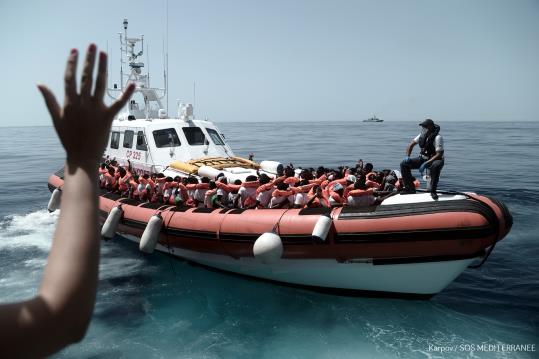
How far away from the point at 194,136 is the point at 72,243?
913 cm

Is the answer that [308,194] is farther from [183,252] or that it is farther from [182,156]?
[182,156]

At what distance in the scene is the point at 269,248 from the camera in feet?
16.5

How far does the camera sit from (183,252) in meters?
6.81

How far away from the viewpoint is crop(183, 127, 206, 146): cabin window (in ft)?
31.5

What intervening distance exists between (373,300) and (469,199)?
6.29 feet

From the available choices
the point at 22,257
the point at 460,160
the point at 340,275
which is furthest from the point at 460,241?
the point at 460,160

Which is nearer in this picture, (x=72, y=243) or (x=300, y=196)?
(x=72, y=243)

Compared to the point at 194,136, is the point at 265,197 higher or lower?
lower

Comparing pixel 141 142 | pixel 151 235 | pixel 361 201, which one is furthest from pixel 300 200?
pixel 141 142

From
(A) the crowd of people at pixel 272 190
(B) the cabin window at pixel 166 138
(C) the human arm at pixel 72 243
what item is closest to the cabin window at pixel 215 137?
(B) the cabin window at pixel 166 138

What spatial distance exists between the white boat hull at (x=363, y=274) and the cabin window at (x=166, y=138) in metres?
4.12

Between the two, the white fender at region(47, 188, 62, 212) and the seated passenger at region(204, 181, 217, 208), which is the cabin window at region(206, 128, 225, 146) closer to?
the seated passenger at region(204, 181, 217, 208)

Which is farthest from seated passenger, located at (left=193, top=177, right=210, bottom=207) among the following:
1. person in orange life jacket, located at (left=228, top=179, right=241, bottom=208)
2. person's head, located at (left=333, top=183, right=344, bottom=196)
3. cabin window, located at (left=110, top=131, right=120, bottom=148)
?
cabin window, located at (left=110, top=131, right=120, bottom=148)

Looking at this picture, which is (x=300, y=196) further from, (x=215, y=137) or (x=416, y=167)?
(x=215, y=137)
